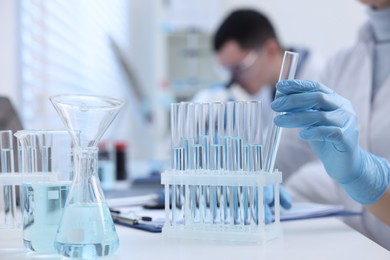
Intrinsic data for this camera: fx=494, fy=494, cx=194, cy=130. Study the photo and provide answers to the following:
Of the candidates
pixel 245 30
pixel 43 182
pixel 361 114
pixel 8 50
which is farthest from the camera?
pixel 245 30

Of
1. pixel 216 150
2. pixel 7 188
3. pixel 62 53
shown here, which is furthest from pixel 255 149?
pixel 62 53

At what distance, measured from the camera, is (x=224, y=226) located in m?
0.89

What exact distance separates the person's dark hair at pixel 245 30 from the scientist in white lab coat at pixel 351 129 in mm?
772

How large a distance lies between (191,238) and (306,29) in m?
3.28

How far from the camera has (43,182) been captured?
2.77ft

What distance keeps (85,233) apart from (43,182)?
160mm

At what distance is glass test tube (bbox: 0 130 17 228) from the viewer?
3.04 feet

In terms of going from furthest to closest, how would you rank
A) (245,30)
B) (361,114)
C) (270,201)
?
1. (245,30)
2. (361,114)
3. (270,201)

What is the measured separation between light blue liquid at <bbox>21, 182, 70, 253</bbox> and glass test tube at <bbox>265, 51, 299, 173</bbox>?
0.36 meters

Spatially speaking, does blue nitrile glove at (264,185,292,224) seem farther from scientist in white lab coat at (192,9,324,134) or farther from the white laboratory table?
scientist in white lab coat at (192,9,324,134)

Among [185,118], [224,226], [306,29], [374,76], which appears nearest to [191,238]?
[224,226]

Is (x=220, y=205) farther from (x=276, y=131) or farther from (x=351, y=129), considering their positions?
(x=351, y=129)

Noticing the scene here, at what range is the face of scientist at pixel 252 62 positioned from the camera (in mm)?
2768

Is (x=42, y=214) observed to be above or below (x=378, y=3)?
below
